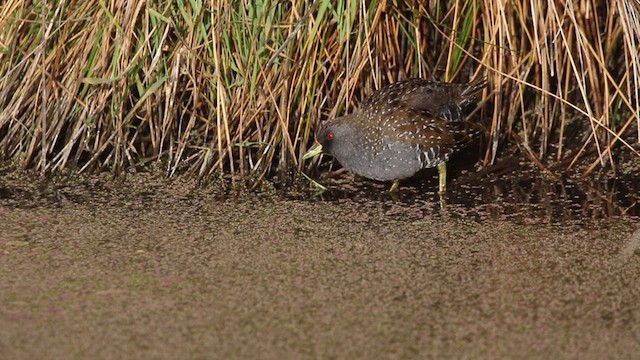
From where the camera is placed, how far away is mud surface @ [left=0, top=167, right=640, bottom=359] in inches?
81.1

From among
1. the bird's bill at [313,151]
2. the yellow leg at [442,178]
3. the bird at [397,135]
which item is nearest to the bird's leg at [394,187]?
the bird at [397,135]

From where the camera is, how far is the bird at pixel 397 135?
3.00m

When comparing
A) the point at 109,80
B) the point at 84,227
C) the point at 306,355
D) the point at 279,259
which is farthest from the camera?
the point at 109,80

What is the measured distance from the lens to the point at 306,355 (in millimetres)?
2002

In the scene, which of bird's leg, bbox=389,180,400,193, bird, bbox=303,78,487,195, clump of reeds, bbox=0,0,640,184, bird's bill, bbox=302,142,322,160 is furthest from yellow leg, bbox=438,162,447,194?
bird's bill, bbox=302,142,322,160

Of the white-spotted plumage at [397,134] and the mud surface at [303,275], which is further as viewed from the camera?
the white-spotted plumage at [397,134]

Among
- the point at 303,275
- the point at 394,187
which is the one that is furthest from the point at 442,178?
the point at 303,275

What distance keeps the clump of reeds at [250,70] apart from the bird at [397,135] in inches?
4.0

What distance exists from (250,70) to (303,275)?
0.80 meters

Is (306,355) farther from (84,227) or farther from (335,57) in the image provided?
(335,57)

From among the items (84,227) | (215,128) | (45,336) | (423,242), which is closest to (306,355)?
(45,336)

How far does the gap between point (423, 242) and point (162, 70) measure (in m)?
0.93

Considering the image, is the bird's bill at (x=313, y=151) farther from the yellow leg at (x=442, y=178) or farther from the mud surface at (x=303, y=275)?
the yellow leg at (x=442, y=178)

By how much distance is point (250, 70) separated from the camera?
9.83 feet
